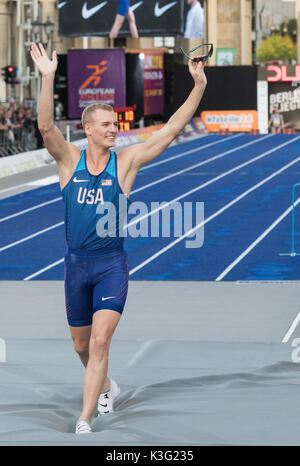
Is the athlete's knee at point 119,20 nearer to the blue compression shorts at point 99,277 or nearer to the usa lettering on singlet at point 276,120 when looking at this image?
the usa lettering on singlet at point 276,120

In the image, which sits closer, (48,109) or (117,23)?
(48,109)

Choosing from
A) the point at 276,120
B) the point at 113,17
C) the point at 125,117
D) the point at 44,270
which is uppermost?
the point at 113,17

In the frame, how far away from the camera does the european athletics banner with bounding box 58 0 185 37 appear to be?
50812mm

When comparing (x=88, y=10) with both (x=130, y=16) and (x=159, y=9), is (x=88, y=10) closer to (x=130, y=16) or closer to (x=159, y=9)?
(x=130, y=16)

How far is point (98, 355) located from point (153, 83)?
45.2 metres

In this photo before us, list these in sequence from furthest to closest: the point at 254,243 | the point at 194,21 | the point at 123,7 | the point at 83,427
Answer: the point at 194,21 → the point at 123,7 → the point at 254,243 → the point at 83,427

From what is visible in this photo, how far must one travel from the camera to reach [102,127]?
712 centimetres

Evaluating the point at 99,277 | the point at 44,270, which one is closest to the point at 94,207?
the point at 99,277

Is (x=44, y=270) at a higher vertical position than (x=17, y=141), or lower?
lower

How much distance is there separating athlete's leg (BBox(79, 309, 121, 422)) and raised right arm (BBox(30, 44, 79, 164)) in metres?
1.05

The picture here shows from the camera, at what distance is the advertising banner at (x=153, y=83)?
50.6 m

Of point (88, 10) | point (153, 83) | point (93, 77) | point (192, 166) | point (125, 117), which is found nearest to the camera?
point (192, 166)
